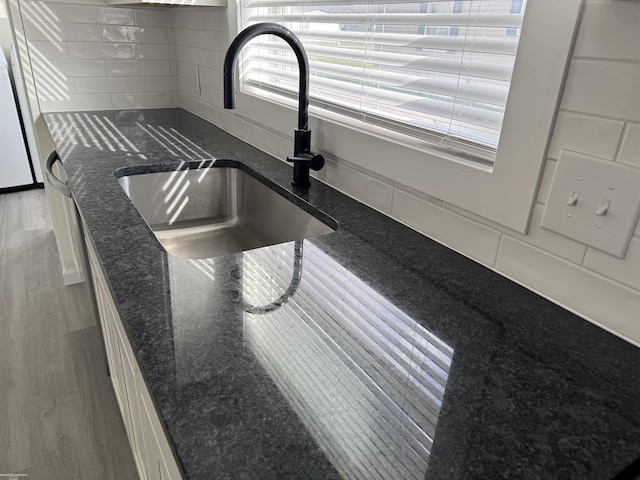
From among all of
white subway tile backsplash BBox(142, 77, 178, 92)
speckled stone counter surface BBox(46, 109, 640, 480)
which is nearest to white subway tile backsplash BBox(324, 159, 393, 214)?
speckled stone counter surface BBox(46, 109, 640, 480)

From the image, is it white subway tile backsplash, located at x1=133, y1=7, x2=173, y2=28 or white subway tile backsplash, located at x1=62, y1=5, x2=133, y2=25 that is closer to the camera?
white subway tile backsplash, located at x1=62, y1=5, x2=133, y2=25

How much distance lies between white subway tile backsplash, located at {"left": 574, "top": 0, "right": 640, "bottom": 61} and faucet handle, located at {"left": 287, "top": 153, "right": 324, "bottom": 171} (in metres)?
0.68

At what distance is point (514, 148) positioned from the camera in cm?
78

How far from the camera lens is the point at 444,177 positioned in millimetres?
917

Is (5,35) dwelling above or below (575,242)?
above

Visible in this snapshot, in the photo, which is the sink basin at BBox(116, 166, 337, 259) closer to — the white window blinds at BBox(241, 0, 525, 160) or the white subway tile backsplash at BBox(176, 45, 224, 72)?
the white window blinds at BBox(241, 0, 525, 160)

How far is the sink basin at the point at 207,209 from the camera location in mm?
1411

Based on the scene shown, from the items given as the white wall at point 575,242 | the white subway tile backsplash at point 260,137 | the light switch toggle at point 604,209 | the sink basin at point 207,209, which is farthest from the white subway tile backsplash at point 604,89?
the white subway tile backsplash at point 260,137

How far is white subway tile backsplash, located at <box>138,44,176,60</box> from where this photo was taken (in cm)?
218

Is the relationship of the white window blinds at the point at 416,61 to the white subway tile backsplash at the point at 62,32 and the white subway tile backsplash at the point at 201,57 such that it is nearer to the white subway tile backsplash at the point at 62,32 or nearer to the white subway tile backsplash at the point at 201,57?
the white subway tile backsplash at the point at 201,57

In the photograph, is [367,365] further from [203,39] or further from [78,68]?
[78,68]

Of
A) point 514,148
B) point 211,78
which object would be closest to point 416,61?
point 514,148

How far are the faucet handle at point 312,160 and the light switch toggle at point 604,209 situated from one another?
0.71 meters

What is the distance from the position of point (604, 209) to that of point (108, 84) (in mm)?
2138
